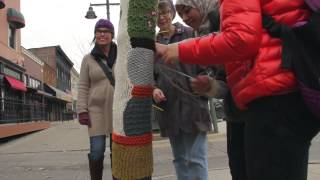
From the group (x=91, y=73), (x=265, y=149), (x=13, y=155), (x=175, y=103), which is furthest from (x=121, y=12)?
(x=13, y=155)

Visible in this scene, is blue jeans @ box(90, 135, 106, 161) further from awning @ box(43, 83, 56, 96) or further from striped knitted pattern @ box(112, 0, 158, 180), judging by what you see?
awning @ box(43, 83, 56, 96)

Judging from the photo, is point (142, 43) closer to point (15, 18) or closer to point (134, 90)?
point (134, 90)

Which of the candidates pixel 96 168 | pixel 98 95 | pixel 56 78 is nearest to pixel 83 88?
pixel 98 95

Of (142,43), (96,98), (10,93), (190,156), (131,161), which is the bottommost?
(190,156)

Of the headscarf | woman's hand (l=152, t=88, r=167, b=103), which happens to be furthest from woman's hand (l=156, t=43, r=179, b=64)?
woman's hand (l=152, t=88, r=167, b=103)

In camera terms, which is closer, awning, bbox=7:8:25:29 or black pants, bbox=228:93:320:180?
black pants, bbox=228:93:320:180

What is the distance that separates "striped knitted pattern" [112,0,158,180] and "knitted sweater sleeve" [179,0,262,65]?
22 centimetres

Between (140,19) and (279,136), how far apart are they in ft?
2.50

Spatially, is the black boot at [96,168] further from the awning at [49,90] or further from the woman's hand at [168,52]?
the awning at [49,90]

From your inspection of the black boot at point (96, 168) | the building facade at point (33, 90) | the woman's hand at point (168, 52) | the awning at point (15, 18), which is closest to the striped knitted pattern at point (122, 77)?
the woman's hand at point (168, 52)

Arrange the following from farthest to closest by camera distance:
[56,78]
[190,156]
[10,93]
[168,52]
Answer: [56,78]
[10,93]
[190,156]
[168,52]

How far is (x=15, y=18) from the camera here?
2727 cm

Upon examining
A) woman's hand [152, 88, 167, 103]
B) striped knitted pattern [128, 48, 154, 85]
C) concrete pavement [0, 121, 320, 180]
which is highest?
striped knitted pattern [128, 48, 154, 85]

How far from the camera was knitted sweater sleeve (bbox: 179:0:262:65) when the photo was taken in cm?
212
